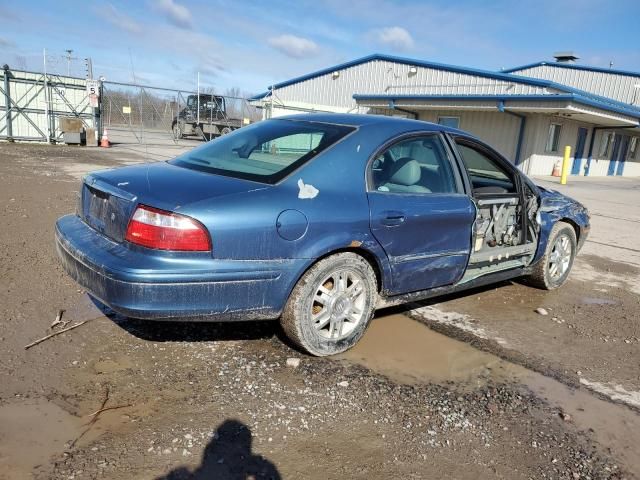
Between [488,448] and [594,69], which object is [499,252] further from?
[594,69]

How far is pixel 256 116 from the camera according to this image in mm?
35219

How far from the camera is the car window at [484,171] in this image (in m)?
4.31

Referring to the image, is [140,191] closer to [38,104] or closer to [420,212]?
[420,212]

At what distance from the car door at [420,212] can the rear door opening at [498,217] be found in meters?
0.19

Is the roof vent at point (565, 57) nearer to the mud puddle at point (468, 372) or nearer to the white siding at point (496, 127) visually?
the white siding at point (496, 127)

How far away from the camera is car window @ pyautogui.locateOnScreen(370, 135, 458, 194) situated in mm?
3688

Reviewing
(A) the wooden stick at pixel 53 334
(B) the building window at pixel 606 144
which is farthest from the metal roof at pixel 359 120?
(B) the building window at pixel 606 144

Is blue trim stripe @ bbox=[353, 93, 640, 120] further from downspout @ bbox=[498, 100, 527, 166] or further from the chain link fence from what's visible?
the chain link fence

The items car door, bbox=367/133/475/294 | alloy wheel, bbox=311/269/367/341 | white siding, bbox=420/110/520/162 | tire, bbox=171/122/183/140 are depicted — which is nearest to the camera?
alloy wheel, bbox=311/269/367/341

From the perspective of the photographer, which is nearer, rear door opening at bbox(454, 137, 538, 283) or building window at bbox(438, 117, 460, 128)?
rear door opening at bbox(454, 137, 538, 283)

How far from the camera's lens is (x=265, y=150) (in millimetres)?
3695

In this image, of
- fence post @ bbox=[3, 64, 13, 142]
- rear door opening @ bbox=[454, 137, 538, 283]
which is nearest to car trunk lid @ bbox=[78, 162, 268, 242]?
rear door opening @ bbox=[454, 137, 538, 283]

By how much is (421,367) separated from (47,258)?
154 inches

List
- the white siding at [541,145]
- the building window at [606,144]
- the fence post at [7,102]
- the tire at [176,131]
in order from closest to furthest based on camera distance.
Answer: the fence post at [7,102] < the white siding at [541,145] < the building window at [606,144] < the tire at [176,131]
